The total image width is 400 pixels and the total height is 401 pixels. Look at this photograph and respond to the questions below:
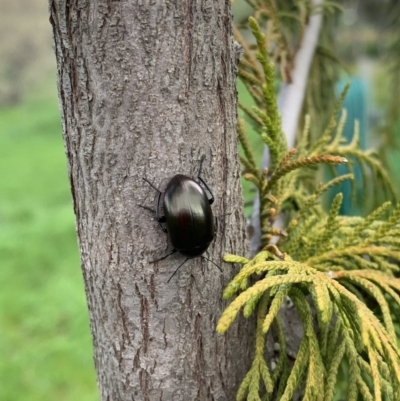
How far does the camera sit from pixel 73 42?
4.11 ft

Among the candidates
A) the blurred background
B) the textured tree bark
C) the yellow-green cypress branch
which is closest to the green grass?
the blurred background

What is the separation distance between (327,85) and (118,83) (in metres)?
2.08

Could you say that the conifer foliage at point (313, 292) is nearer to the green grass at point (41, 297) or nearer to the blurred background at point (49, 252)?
the blurred background at point (49, 252)

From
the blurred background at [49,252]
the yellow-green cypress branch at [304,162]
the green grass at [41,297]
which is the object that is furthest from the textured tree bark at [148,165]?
the green grass at [41,297]

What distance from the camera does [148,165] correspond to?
1.30 metres

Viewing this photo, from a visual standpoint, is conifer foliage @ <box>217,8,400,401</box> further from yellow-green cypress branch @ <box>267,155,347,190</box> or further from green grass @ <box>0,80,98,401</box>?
green grass @ <box>0,80,98,401</box>

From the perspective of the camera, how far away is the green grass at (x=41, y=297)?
5.32m

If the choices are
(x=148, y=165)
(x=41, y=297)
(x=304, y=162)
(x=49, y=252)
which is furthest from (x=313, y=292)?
(x=49, y=252)

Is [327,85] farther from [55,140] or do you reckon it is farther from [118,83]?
[55,140]

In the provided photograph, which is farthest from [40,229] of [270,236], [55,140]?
[55,140]

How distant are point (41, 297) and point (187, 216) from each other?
6031 mm

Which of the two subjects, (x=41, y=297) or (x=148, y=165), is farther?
(x=41, y=297)

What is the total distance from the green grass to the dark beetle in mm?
4236

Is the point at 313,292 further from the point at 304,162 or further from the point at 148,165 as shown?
the point at 148,165
